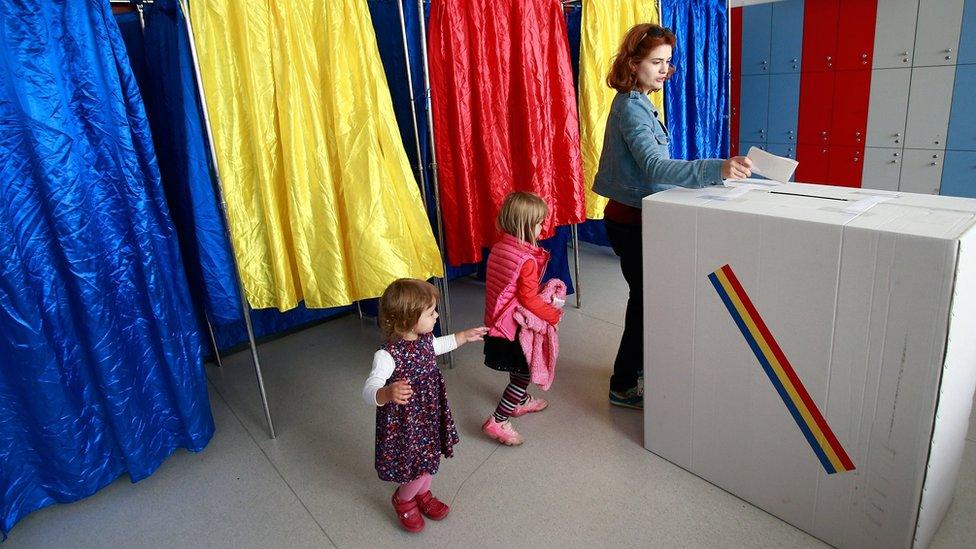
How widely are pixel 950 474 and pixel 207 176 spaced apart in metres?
2.15

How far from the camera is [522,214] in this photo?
1.71 metres

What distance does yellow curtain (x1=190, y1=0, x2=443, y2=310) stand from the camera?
1.68 metres

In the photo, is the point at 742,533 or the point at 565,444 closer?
the point at 742,533

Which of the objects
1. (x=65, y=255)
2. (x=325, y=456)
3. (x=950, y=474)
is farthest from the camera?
(x=325, y=456)

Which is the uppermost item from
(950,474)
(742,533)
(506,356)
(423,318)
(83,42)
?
(83,42)

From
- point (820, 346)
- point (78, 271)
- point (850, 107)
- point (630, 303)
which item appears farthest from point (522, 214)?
point (850, 107)

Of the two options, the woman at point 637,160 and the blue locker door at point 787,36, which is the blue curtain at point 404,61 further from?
the blue locker door at point 787,36

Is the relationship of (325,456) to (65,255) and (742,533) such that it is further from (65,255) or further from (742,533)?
(742,533)

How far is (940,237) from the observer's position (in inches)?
41.4

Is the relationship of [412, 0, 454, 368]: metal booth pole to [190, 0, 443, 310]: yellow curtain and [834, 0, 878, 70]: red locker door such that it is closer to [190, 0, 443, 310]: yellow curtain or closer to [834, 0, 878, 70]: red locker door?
[190, 0, 443, 310]: yellow curtain

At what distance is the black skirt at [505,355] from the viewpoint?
1.81 metres

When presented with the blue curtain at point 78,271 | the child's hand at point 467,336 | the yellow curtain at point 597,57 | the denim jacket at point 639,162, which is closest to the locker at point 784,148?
the yellow curtain at point 597,57

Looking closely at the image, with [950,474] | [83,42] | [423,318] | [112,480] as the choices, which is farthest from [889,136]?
[112,480]

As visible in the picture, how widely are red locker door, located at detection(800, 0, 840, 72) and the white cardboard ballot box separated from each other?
2.48 m
